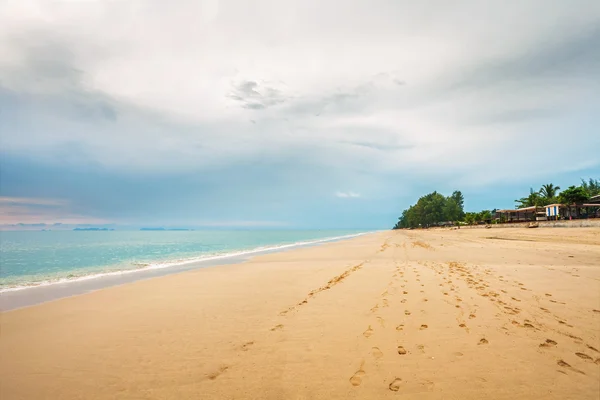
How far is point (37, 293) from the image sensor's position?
38.3 feet

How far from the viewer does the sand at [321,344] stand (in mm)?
3760

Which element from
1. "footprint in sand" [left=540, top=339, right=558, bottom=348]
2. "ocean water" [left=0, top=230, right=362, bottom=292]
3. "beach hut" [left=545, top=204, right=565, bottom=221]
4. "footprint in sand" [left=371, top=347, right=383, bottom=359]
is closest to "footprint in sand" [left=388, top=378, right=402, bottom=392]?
"footprint in sand" [left=371, top=347, right=383, bottom=359]

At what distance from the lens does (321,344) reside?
500cm

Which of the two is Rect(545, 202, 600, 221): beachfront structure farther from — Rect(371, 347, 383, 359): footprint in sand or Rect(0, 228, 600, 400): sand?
Rect(371, 347, 383, 359): footprint in sand

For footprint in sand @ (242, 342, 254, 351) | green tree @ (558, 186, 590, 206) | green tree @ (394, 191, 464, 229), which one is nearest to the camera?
footprint in sand @ (242, 342, 254, 351)

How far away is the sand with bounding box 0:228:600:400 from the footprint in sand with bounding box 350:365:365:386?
0.05 feet

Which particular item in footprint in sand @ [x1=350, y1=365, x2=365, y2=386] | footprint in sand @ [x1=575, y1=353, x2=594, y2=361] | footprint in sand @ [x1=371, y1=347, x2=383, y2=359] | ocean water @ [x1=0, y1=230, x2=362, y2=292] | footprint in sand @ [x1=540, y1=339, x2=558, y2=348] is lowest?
ocean water @ [x1=0, y1=230, x2=362, y2=292]

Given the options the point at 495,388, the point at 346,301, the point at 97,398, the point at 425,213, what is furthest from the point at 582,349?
the point at 425,213

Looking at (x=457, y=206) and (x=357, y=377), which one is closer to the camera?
(x=357, y=377)

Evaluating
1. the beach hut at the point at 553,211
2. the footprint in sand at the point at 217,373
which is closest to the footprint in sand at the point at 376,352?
the footprint in sand at the point at 217,373

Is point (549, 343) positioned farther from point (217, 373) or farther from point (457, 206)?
point (457, 206)

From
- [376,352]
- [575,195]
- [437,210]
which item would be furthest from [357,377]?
[437,210]

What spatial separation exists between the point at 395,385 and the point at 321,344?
1585mm

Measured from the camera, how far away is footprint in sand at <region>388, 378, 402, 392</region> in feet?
11.8
